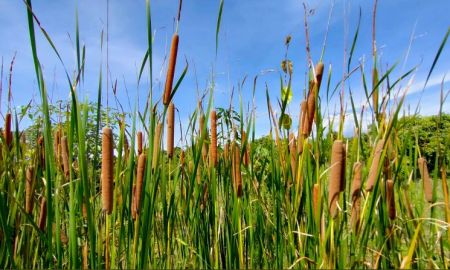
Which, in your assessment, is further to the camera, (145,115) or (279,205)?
(279,205)

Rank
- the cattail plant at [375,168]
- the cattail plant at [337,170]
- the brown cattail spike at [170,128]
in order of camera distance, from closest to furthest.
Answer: the cattail plant at [337,170], the cattail plant at [375,168], the brown cattail spike at [170,128]

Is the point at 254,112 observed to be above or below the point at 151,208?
above

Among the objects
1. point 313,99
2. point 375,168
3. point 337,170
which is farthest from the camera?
point 313,99

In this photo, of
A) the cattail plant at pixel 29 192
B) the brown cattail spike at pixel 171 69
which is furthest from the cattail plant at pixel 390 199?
the cattail plant at pixel 29 192

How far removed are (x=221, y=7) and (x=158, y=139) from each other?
0.49 m

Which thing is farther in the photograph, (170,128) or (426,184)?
(170,128)

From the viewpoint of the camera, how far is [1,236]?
4.48 feet

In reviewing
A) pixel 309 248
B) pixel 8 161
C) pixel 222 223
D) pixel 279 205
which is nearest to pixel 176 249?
pixel 222 223

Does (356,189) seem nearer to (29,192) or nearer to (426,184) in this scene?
(426,184)

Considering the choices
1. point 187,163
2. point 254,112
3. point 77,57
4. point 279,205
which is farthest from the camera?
point 187,163

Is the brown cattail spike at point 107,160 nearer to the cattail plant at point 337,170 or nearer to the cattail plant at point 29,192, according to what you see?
the cattail plant at point 29,192

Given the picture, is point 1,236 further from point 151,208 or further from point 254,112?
point 254,112

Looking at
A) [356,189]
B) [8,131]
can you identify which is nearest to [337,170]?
[356,189]

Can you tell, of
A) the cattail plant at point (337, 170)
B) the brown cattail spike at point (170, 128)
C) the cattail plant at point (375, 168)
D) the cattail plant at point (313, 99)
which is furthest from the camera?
the brown cattail spike at point (170, 128)
